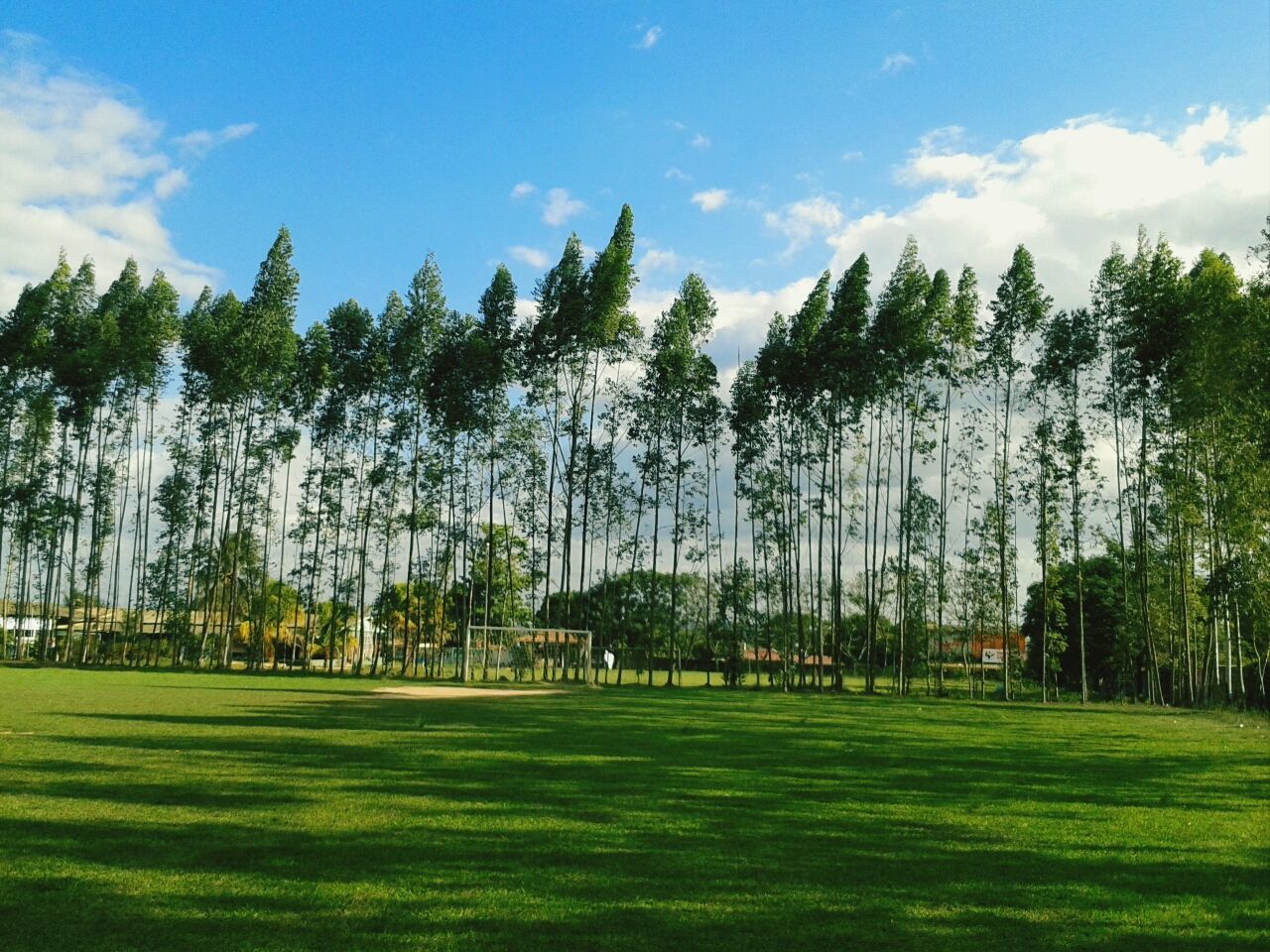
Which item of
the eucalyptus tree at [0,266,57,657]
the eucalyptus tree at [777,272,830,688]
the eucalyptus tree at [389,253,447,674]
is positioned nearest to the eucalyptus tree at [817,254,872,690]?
the eucalyptus tree at [777,272,830,688]

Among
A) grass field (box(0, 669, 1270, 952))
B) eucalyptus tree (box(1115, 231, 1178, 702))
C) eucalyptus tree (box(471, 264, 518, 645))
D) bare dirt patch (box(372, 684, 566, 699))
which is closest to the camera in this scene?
grass field (box(0, 669, 1270, 952))

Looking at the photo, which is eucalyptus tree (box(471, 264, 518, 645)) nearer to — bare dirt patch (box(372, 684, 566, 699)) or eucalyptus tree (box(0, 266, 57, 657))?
bare dirt patch (box(372, 684, 566, 699))

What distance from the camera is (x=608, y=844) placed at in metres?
7.80

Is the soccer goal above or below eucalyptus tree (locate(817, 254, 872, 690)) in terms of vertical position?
below

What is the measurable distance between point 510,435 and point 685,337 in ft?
35.5

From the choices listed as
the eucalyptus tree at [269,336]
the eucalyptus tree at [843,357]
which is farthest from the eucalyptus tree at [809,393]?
the eucalyptus tree at [269,336]

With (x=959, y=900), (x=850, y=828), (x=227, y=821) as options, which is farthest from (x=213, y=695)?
(x=959, y=900)

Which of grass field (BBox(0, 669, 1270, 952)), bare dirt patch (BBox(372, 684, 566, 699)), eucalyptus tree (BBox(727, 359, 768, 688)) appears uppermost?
eucalyptus tree (BBox(727, 359, 768, 688))

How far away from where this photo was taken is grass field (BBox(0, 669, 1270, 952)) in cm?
559

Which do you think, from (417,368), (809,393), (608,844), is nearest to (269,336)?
(417,368)

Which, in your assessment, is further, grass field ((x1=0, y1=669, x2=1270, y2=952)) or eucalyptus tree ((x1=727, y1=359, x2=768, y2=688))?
eucalyptus tree ((x1=727, y1=359, x2=768, y2=688))

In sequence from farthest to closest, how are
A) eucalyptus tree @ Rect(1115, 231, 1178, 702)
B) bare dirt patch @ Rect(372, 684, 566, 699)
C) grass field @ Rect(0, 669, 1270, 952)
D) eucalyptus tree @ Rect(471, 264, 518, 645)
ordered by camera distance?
eucalyptus tree @ Rect(471, 264, 518, 645)
eucalyptus tree @ Rect(1115, 231, 1178, 702)
bare dirt patch @ Rect(372, 684, 566, 699)
grass field @ Rect(0, 669, 1270, 952)

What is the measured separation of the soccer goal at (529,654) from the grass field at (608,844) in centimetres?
2915

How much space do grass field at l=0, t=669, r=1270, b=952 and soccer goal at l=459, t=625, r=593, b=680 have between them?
29.2 meters
